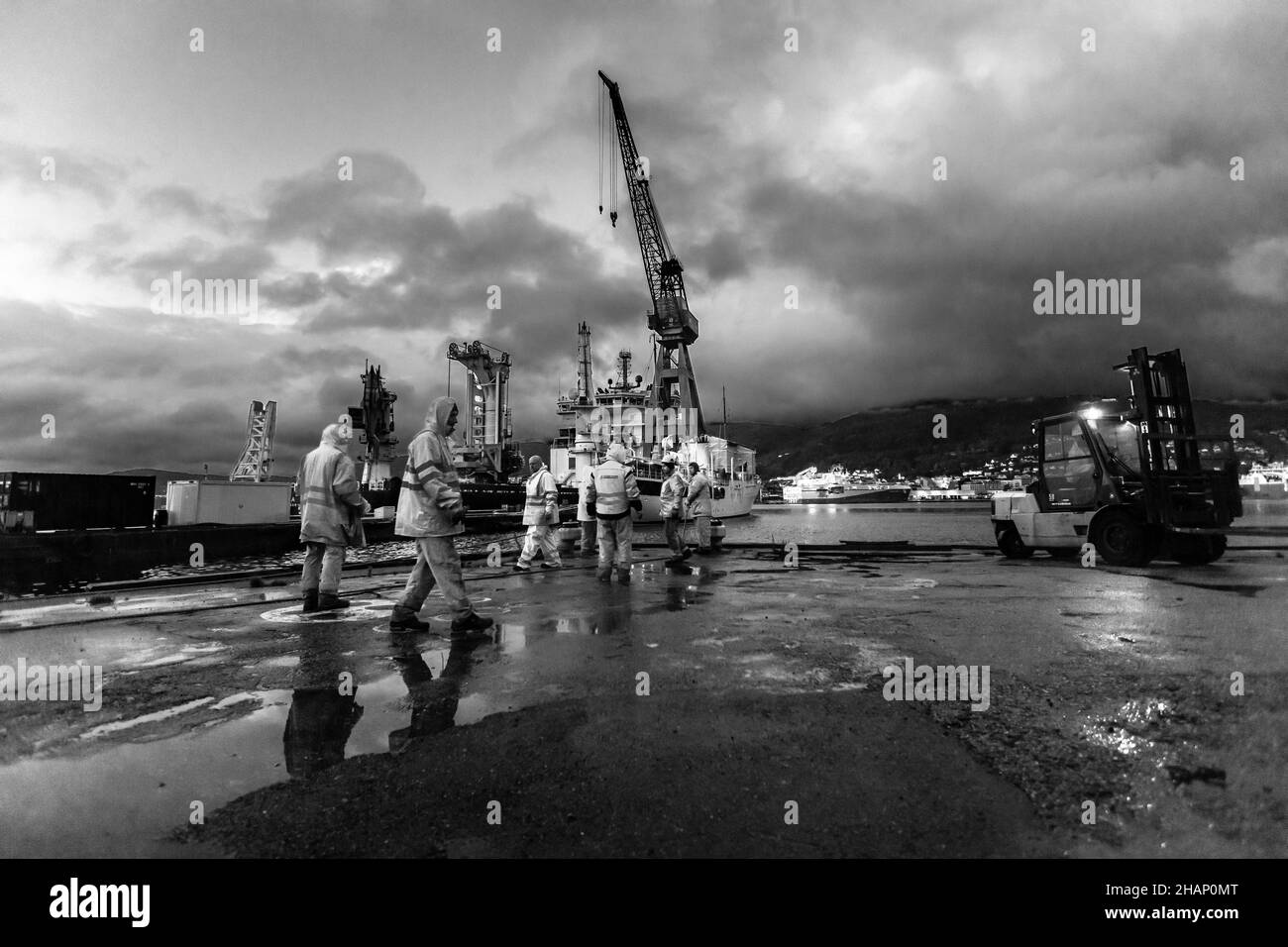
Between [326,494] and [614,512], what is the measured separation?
413 centimetres

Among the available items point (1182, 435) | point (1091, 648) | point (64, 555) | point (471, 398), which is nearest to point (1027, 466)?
point (1182, 435)

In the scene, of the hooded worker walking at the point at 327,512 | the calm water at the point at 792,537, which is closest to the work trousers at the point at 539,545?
the calm water at the point at 792,537

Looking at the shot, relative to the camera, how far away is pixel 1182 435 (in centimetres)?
1030

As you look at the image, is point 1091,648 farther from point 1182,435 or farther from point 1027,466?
point 1027,466

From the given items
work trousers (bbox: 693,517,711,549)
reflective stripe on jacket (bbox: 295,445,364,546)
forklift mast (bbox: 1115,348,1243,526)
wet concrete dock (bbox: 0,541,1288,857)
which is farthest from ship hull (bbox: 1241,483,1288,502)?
reflective stripe on jacket (bbox: 295,445,364,546)

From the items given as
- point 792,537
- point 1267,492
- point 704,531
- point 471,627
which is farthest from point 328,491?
point 1267,492

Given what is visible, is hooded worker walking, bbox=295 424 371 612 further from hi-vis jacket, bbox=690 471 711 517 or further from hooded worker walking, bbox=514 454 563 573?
hi-vis jacket, bbox=690 471 711 517

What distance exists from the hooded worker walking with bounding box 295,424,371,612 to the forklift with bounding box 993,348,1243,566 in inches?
491

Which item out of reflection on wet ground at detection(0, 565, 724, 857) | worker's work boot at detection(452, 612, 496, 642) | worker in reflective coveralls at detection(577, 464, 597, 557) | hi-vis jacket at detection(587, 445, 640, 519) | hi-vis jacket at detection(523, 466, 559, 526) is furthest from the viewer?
worker in reflective coveralls at detection(577, 464, 597, 557)

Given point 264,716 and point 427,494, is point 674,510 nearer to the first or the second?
point 427,494

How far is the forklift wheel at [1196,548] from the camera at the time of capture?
423 inches

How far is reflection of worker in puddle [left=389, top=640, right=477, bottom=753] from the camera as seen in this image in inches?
122
